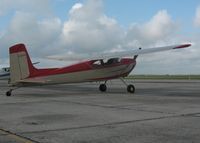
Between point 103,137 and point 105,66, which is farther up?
point 105,66

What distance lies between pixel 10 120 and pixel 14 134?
2389 millimetres

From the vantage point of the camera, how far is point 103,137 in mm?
7621

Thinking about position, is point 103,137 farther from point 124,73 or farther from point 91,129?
point 124,73

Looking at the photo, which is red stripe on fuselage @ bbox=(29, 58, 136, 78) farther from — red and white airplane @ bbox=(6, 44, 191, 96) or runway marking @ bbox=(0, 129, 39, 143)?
runway marking @ bbox=(0, 129, 39, 143)

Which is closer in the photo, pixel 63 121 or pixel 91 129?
pixel 91 129

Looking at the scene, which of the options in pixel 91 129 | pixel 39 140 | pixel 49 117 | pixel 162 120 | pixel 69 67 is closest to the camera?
pixel 39 140

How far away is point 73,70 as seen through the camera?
2209cm

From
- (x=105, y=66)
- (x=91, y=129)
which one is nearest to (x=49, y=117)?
(x=91, y=129)

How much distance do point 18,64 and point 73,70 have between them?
312cm

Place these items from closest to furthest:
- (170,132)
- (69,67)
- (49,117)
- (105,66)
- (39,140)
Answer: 1. (39,140)
2. (170,132)
3. (49,117)
4. (69,67)
5. (105,66)

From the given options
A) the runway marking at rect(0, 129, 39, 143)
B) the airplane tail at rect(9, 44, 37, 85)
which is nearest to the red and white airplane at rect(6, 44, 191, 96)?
the airplane tail at rect(9, 44, 37, 85)

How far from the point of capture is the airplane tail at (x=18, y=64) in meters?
20.7

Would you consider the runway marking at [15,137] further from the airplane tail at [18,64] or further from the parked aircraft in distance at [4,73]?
the parked aircraft in distance at [4,73]

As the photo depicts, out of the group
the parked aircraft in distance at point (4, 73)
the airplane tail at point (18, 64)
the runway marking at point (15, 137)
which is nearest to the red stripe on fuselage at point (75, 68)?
the airplane tail at point (18, 64)
